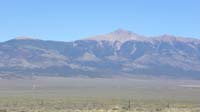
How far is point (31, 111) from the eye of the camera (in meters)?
56.2

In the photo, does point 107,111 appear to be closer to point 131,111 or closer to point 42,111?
point 131,111

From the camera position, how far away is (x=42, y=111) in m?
56.0

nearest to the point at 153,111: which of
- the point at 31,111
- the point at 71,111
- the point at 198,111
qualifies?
the point at 198,111

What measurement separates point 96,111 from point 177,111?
329 inches

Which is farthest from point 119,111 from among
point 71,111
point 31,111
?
point 31,111

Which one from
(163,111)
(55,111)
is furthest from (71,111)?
(163,111)

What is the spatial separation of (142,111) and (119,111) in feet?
8.73

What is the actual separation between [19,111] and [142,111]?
12450 mm

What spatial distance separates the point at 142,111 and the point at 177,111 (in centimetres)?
358

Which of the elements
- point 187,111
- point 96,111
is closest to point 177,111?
point 187,111

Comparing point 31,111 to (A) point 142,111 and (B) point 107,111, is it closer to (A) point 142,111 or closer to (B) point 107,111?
(B) point 107,111

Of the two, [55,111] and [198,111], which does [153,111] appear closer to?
[198,111]

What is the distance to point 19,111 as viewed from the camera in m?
56.5

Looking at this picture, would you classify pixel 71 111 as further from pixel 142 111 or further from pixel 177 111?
pixel 177 111
